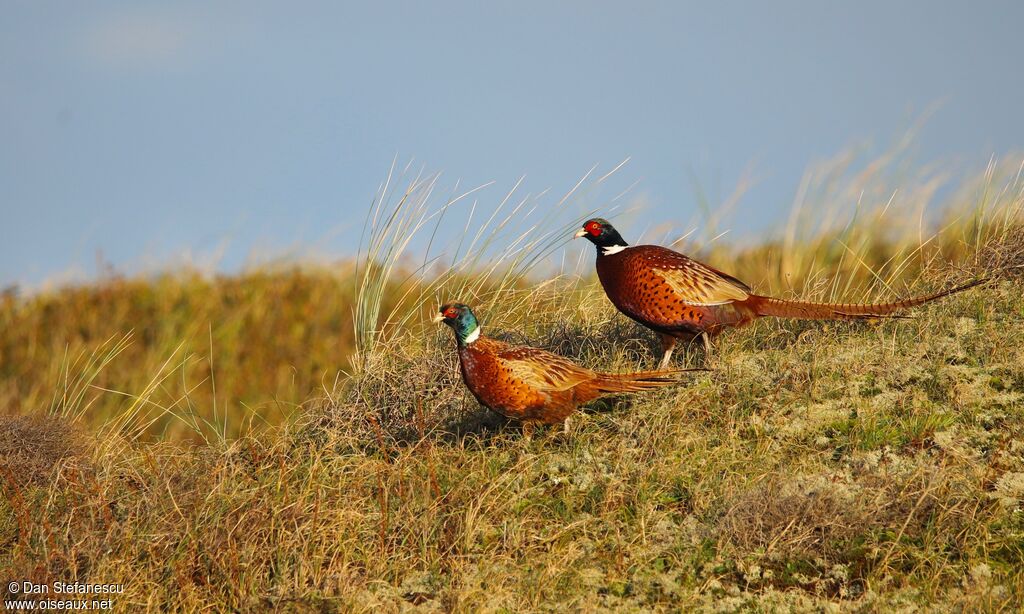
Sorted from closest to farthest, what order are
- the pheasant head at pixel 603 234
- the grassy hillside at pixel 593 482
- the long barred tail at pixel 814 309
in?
the grassy hillside at pixel 593 482, the long barred tail at pixel 814 309, the pheasant head at pixel 603 234

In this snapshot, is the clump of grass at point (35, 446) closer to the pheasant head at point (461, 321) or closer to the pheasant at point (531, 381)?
the pheasant head at point (461, 321)

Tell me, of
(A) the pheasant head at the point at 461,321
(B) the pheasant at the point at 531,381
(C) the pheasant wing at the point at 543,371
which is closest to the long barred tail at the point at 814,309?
(B) the pheasant at the point at 531,381

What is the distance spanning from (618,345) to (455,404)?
1251 mm

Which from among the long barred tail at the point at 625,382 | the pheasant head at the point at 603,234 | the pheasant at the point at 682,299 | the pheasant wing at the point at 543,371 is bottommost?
the long barred tail at the point at 625,382

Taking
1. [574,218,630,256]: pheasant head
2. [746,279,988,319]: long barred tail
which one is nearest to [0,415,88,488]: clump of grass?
[574,218,630,256]: pheasant head

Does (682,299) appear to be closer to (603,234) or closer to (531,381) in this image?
(603,234)

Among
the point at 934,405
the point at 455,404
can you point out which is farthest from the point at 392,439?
the point at 934,405

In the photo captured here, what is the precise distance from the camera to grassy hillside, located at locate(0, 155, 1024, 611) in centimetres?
486

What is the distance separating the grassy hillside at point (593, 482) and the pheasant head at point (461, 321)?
0.57 metres

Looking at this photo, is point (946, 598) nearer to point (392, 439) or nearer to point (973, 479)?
point (973, 479)

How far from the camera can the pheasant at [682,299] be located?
21.1ft

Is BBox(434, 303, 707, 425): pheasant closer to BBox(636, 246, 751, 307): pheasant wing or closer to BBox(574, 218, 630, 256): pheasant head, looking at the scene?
BBox(636, 246, 751, 307): pheasant wing

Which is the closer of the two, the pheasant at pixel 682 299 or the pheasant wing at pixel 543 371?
the pheasant wing at pixel 543 371

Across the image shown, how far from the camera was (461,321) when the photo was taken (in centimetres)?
601
